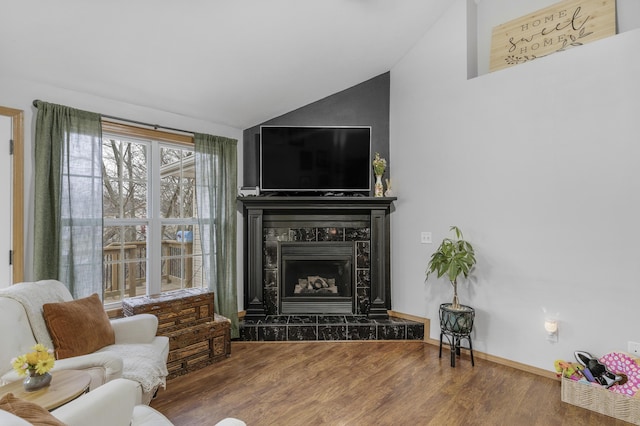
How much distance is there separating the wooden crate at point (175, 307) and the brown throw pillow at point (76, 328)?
0.48m

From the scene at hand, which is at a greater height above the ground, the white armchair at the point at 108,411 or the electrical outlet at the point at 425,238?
the electrical outlet at the point at 425,238

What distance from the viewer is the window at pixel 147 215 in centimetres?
309

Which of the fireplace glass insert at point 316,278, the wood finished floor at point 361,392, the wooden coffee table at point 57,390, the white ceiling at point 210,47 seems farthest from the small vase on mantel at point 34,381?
the fireplace glass insert at point 316,278

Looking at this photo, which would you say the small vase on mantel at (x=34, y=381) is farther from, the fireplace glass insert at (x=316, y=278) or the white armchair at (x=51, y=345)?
the fireplace glass insert at (x=316, y=278)

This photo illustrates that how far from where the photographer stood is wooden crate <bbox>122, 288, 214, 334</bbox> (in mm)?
2826

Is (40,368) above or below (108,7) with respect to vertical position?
below

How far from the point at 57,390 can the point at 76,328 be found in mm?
673

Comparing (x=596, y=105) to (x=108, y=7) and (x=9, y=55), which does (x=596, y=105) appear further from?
(x=9, y=55)

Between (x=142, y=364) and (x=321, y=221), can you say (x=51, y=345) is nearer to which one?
(x=142, y=364)

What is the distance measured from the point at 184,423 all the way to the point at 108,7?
2690mm

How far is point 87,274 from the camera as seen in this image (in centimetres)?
273

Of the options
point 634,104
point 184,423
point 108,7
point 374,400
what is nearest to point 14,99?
point 108,7

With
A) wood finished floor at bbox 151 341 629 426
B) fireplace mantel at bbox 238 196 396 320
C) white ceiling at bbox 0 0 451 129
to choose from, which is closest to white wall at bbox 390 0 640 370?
fireplace mantel at bbox 238 196 396 320

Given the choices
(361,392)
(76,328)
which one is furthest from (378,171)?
(76,328)
